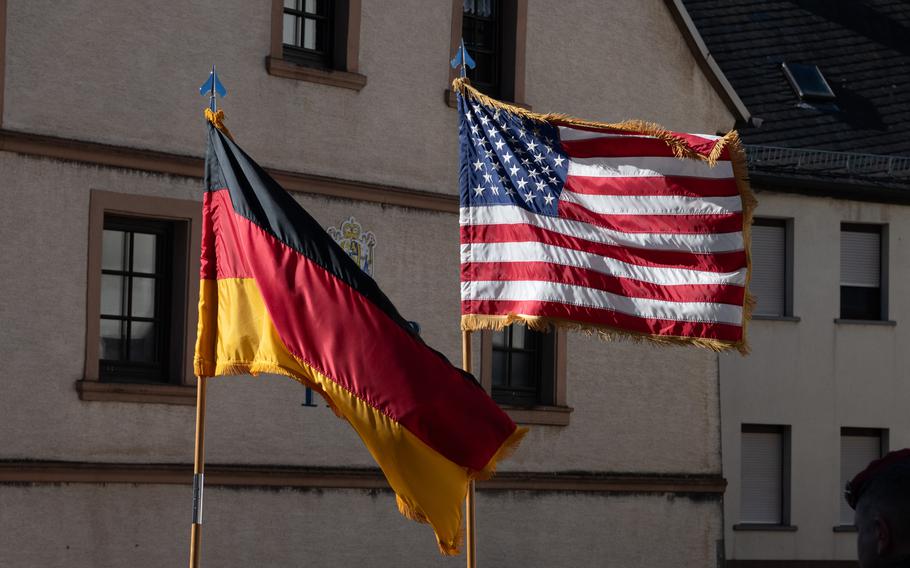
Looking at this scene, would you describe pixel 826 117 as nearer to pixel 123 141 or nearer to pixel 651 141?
pixel 123 141

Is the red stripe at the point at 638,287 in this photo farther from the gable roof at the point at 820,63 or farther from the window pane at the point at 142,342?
the gable roof at the point at 820,63

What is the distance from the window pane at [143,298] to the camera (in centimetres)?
1554

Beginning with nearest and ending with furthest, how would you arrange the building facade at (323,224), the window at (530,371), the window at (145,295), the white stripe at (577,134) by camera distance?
1. the white stripe at (577,134)
2. the building facade at (323,224)
3. the window at (145,295)
4. the window at (530,371)

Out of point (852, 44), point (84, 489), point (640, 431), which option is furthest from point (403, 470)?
point (852, 44)

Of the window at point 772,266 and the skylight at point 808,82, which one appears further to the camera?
the skylight at point 808,82

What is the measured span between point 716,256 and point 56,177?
6390mm

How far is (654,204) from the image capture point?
10.7m

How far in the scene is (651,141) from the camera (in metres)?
10.8

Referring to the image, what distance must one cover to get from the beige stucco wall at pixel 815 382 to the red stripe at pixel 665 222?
1147 cm

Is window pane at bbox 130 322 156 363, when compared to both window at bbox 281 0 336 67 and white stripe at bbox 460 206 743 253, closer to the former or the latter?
window at bbox 281 0 336 67

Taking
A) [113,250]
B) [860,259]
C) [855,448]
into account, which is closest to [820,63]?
[860,259]

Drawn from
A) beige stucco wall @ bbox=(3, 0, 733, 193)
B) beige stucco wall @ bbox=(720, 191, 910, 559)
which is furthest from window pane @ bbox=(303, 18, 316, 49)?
beige stucco wall @ bbox=(720, 191, 910, 559)

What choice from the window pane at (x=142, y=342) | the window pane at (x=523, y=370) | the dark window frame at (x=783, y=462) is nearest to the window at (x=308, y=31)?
the window pane at (x=142, y=342)

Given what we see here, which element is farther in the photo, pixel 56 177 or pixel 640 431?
pixel 640 431
